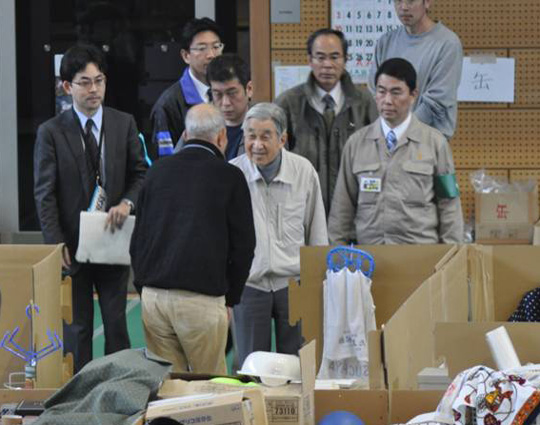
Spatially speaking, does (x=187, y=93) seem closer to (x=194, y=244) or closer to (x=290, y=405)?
(x=194, y=244)

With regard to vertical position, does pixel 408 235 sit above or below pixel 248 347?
above

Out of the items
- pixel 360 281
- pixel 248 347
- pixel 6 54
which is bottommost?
pixel 248 347

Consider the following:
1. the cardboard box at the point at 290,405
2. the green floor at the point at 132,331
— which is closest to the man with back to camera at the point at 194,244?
the cardboard box at the point at 290,405

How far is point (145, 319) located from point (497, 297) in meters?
1.51

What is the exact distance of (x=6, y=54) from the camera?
10.5 metres

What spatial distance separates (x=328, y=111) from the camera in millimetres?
6609

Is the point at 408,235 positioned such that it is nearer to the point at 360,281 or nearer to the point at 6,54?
the point at 360,281

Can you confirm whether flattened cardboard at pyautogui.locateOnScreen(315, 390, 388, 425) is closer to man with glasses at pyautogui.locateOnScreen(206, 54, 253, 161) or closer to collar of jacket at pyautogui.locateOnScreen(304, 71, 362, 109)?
man with glasses at pyautogui.locateOnScreen(206, 54, 253, 161)

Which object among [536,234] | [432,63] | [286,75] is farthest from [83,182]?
[536,234]

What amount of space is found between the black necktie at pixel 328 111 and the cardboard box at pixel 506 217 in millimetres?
2586

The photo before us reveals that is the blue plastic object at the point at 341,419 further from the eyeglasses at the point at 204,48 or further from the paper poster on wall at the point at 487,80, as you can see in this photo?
the paper poster on wall at the point at 487,80

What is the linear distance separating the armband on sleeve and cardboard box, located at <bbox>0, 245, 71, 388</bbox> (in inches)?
71.9

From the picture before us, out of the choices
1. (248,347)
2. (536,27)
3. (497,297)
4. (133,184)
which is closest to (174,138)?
(133,184)

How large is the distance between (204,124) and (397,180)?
1145 millimetres
